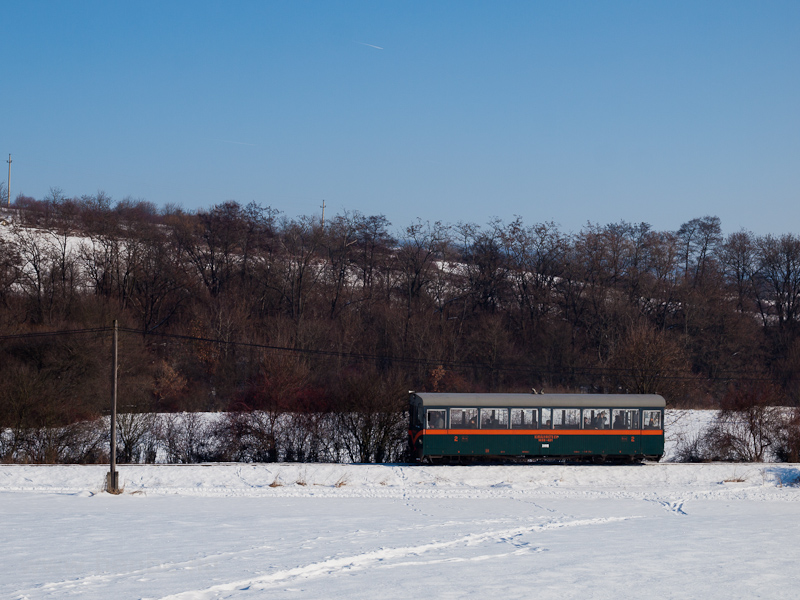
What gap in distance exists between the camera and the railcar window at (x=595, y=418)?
29250 millimetres

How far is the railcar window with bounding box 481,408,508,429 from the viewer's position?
1130 inches

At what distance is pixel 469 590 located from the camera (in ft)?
38.5

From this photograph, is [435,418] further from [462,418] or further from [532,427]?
[532,427]

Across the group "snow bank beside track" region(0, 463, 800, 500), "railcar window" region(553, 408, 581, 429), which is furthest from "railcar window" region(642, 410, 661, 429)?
"railcar window" region(553, 408, 581, 429)

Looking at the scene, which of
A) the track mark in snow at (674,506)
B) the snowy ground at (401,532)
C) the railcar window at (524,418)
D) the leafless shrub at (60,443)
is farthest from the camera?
the leafless shrub at (60,443)

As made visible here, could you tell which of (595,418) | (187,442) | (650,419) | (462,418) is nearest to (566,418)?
(595,418)

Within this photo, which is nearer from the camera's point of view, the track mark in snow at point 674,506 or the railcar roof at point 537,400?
the track mark in snow at point 674,506

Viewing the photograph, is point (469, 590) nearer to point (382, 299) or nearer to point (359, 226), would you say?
point (382, 299)

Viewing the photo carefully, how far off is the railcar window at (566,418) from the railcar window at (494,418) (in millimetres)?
1977

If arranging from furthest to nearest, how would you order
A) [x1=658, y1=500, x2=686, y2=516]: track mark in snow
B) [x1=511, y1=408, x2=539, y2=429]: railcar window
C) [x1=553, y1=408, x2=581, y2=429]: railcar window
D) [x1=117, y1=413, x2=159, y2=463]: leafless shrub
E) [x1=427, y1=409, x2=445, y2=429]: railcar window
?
[x1=117, y1=413, x2=159, y2=463]: leafless shrub, [x1=553, y1=408, x2=581, y2=429]: railcar window, [x1=511, y1=408, x2=539, y2=429]: railcar window, [x1=427, y1=409, x2=445, y2=429]: railcar window, [x1=658, y1=500, x2=686, y2=516]: track mark in snow

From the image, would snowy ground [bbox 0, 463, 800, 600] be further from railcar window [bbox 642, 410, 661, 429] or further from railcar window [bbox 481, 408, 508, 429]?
railcar window [bbox 642, 410, 661, 429]

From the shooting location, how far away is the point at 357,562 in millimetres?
13805

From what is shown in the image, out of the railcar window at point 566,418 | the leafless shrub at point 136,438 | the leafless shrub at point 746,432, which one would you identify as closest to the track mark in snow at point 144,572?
the railcar window at point 566,418

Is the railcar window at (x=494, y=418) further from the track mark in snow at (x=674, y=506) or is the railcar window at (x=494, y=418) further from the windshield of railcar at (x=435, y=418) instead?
the track mark in snow at (x=674, y=506)
